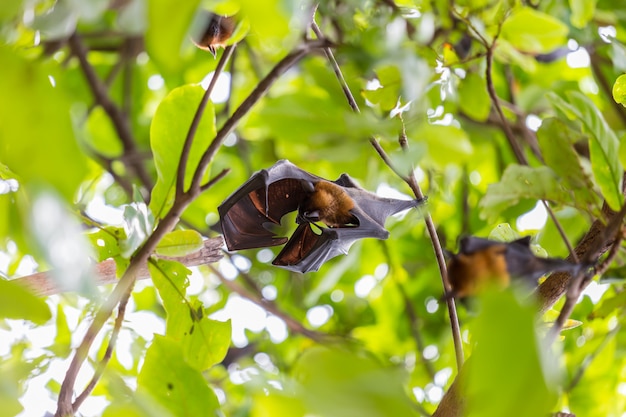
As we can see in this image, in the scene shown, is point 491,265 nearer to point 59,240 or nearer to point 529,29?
point 59,240

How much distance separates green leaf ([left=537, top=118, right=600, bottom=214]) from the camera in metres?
0.73

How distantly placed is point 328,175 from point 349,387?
4.29 ft

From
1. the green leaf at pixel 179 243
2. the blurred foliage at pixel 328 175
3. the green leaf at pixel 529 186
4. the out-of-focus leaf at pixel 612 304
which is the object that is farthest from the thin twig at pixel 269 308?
the out-of-focus leaf at pixel 612 304

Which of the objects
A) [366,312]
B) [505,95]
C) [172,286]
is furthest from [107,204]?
[505,95]

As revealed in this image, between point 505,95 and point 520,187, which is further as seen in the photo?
point 505,95

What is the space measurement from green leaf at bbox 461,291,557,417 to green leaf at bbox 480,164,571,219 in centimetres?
41

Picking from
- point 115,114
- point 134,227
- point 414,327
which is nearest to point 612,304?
point 134,227

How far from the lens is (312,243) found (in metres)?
0.97

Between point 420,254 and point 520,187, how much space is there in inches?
49.9

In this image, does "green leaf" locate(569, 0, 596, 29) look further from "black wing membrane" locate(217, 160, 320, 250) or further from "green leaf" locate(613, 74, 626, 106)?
"black wing membrane" locate(217, 160, 320, 250)

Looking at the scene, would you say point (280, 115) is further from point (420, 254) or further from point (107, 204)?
point (420, 254)

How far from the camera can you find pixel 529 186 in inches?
30.3

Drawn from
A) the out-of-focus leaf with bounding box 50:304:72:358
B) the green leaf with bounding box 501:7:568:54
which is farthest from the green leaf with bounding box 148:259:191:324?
the green leaf with bounding box 501:7:568:54

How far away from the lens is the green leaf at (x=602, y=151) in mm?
693
